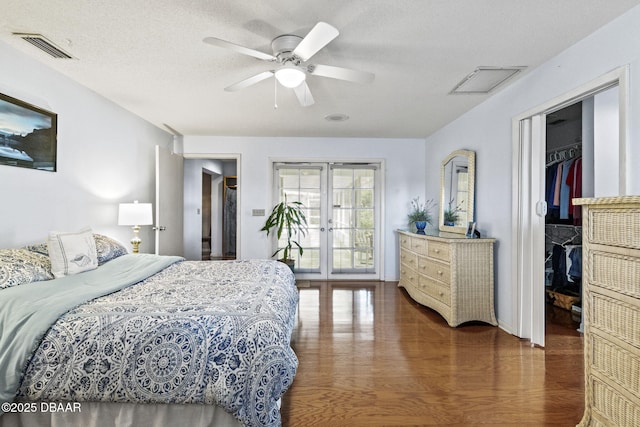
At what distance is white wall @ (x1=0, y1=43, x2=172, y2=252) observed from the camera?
7.46ft

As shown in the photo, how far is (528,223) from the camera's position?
277 centimetres

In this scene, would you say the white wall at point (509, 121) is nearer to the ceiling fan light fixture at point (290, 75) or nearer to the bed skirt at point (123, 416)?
the ceiling fan light fixture at point (290, 75)

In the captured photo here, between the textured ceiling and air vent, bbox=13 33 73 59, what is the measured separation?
0.06 metres

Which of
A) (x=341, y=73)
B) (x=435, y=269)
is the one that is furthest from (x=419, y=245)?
(x=341, y=73)

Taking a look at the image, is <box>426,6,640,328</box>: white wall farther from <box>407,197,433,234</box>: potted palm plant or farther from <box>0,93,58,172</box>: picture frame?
<box>0,93,58,172</box>: picture frame

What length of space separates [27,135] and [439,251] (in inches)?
150

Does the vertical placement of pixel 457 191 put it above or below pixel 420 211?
above

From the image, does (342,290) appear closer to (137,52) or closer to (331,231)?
Result: (331,231)

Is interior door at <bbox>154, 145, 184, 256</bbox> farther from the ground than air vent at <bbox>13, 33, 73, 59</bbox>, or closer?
closer

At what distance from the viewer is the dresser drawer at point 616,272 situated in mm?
1289

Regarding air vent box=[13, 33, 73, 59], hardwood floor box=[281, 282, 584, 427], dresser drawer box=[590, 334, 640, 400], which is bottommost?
hardwood floor box=[281, 282, 584, 427]

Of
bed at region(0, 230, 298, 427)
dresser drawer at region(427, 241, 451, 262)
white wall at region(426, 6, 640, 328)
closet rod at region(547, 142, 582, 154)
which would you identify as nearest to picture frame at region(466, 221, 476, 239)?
white wall at region(426, 6, 640, 328)

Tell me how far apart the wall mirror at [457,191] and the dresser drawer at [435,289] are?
0.73 m

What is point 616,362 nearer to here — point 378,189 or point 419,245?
point 419,245
